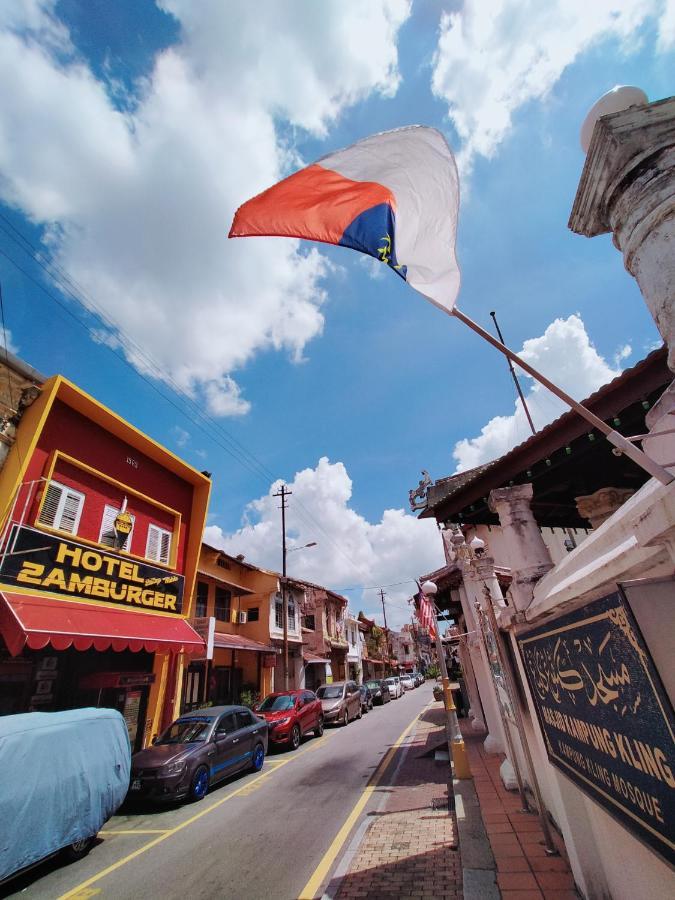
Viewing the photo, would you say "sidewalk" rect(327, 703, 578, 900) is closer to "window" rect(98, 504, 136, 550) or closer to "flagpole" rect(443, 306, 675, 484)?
"flagpole" rect(443, 306, 675, 484)

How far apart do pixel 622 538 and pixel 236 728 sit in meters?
11.0

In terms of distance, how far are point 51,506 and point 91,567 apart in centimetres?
188

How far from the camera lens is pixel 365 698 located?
80.5 feet

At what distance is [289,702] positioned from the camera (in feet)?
49.7

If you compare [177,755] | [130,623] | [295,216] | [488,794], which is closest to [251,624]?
[130,623]

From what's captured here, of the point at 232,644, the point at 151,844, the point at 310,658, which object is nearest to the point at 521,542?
the point at 151,844

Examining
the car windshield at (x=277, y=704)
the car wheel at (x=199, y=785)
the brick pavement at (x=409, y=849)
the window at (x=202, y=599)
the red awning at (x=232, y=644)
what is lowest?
the brick pavement at (x=409, y=849)

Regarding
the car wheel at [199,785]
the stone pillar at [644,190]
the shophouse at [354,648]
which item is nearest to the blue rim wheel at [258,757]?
the car wheel at [199,785]

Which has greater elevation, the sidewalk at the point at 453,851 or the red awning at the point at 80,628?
the red awning at the point at 80,628

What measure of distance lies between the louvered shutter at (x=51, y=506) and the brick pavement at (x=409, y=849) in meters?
9.56

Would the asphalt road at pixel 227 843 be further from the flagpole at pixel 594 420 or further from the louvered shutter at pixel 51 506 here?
the louvered shutter at pixel 51 506

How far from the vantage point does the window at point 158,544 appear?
13.9 meters

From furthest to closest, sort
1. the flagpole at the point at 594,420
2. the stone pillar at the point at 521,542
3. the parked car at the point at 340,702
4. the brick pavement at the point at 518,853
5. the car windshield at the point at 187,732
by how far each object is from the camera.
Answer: the parked car at the point at 340,702 → the car windshield at the point at 187,732 → the stone pillar at the point at 521,542 → the brick pavement at the point at 518,853 → the flagpole at the point at 594,420

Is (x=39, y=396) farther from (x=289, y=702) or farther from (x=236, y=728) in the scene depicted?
(x=289, y=702)
